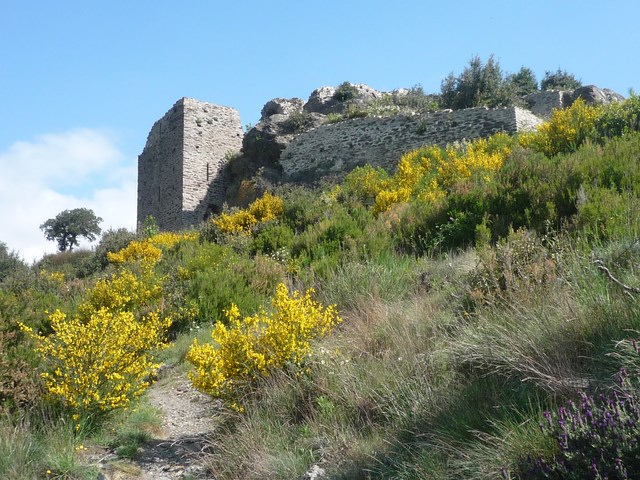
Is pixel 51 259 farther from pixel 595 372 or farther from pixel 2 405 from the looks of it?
pixel 595 372

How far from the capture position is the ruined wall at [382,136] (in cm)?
1791

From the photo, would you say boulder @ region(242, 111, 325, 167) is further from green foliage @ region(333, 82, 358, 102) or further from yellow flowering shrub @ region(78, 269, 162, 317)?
yellow flowering shrub @ region(78, 269, 162, 317)

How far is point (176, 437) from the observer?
515cm

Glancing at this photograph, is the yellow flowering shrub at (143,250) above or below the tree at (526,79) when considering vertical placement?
below

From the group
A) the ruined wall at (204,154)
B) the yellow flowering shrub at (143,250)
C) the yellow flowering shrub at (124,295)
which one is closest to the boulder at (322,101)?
the ruined wall at (204,154)

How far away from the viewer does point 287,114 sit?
26.9 m

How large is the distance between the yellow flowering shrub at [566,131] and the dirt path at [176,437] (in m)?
8.47

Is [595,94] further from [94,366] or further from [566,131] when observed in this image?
[94,366]

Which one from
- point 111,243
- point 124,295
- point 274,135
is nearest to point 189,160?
point 274,135

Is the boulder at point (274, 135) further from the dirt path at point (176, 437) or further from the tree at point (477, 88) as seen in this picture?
the dirt path at point (176, 437)

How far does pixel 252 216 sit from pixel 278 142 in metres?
9.75

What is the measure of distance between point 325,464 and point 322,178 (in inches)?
643

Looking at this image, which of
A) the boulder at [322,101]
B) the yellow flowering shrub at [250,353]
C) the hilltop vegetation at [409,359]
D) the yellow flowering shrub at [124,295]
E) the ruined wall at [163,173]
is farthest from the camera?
the ruined wall at [163,173]

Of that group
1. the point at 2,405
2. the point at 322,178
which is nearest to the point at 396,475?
the point at 2,405
